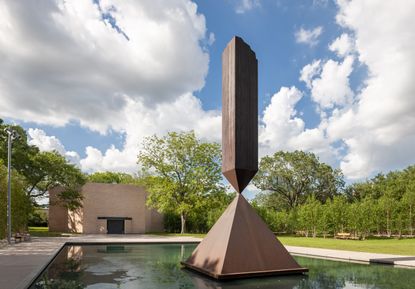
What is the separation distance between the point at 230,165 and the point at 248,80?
8.11 ft

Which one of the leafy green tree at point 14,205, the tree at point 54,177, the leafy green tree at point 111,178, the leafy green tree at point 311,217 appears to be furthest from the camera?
the leafy green tree at point 111,178

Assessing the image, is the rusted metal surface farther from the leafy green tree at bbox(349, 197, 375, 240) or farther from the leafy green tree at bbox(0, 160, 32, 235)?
the leafy green tree at bbox(349, 197, 375, 240)

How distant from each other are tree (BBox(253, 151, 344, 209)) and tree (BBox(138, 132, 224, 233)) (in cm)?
1150

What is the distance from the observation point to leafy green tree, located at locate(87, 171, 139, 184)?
59062 millimetres

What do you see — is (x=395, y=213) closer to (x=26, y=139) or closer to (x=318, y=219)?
(x=318, y=219)

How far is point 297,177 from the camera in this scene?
42812mm

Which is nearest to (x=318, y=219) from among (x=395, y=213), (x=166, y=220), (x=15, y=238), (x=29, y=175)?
(x=395, y=213)

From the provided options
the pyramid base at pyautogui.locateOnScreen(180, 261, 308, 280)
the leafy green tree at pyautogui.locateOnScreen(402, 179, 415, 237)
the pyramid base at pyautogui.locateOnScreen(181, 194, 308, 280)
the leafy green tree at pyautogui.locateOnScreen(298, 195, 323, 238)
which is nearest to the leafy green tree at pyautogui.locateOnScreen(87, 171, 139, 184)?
the leafy green tree at pyautogui.locateOnScreen(298, 195, 323, 238)

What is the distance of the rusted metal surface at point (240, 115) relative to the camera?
33.9ft

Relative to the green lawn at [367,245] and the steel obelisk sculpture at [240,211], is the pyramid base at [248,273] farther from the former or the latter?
the green lawn at [367,245]

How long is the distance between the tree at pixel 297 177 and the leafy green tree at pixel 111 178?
22.6m

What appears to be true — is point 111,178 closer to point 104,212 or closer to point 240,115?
point 104,212

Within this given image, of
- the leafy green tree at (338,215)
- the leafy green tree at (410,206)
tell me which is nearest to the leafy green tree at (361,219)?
the leafy green tree at (338,215)

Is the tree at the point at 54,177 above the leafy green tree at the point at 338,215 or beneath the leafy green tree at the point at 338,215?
above
